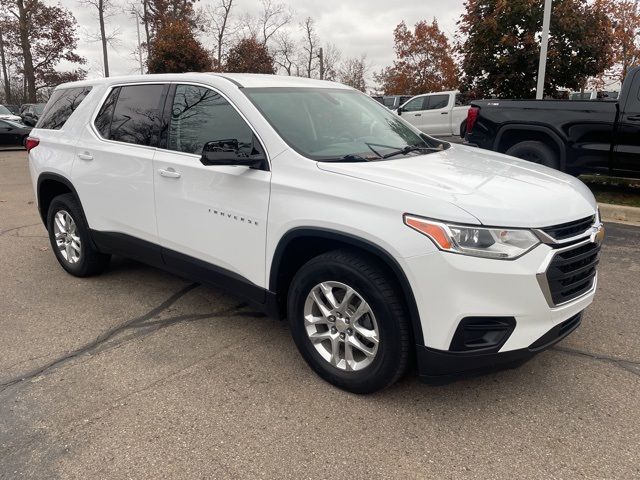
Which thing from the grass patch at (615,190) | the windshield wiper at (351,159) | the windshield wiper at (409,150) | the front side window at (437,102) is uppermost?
the front side window at (437,102)

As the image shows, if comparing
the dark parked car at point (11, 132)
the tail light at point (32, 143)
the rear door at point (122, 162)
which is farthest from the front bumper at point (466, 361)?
the dark parked car at point (11, 132)

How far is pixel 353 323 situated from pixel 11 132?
19030 millimetres

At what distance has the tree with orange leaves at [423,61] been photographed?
106ft

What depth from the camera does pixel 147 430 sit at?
106 inches

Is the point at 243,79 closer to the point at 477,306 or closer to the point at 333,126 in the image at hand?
the point at 333,126

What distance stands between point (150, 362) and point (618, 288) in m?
3.86

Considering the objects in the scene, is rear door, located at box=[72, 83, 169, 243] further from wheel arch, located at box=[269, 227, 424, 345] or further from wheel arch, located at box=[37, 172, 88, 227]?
wheel arch, located at box=[269, 227, 424, 345]

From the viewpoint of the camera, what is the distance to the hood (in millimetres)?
2510

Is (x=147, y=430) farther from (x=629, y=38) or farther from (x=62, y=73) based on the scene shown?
(x=62, y=73)

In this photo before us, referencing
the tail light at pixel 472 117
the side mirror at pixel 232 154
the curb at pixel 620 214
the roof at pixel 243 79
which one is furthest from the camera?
the tail light at pixel 472 117

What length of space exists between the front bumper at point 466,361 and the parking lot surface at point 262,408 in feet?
1.01

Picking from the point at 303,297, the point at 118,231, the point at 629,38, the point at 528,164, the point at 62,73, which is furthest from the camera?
the point at 62,73

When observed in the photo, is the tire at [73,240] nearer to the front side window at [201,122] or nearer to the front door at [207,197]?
the front door at [207,197]

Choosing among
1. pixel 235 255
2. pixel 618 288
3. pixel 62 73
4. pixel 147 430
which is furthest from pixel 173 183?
pixel 62 73
